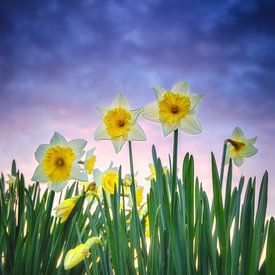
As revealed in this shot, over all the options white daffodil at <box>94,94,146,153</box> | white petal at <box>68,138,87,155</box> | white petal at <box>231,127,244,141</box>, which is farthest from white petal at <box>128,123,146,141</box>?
white petal at <box>231,127,244,141</box>

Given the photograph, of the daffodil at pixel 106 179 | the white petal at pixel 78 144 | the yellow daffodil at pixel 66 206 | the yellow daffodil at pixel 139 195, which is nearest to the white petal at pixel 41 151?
the white petal at pixel 78 144

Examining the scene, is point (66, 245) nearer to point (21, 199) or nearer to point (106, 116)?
point (21, 199)

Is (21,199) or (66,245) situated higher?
(21,199)

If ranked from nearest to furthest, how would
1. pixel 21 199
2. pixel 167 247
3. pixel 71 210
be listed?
pixel 167 247 → pixel 71 210 → pixel 21 199

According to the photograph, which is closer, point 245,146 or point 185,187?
point 185,187

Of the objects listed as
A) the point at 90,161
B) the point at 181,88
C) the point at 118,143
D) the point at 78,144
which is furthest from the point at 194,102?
the point at 90,161

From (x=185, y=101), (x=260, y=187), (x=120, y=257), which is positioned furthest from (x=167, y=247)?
(x=185, y=101)
